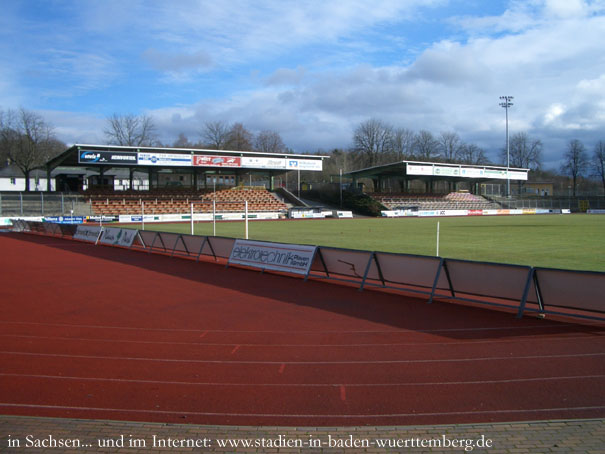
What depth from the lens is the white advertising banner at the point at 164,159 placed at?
53381 mm

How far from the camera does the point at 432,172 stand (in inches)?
2778

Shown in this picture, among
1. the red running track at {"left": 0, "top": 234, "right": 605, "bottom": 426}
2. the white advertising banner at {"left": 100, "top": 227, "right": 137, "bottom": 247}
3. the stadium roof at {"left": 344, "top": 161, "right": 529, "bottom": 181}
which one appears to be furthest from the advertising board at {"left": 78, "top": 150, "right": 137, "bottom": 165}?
the red running track at {"left": 0, "top": 234, "right": 605, "bottom": 426}

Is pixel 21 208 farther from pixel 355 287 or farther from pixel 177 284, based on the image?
pixel 355 287

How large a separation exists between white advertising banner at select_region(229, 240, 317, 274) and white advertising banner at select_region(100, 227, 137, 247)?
8.79 meters

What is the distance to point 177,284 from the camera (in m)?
13.6

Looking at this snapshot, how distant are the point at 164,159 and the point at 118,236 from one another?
31561mm

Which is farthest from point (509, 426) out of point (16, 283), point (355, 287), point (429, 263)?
point (16, 283)

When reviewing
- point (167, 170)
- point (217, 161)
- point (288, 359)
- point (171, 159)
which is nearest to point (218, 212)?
point (217, 161)

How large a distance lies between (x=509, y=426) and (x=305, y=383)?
2389mm

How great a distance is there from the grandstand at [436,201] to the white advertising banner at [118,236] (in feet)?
164

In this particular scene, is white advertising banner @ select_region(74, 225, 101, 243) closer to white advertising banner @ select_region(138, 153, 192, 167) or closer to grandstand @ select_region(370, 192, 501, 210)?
white advertising banner @ select_region(138, 153, 192, 167)

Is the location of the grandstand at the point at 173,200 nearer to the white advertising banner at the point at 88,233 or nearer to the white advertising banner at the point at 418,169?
the white advertising banner at the point at 418,169

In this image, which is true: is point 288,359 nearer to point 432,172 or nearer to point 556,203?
point 432,172

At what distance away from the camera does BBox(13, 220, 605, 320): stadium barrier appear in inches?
350
